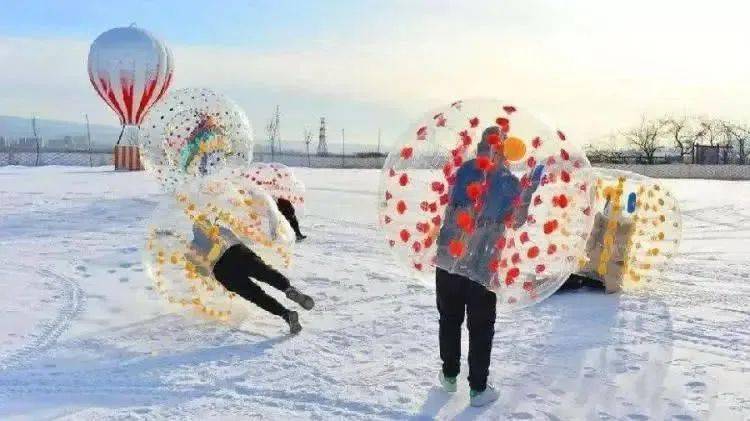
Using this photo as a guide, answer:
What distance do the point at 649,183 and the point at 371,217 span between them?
7.40m

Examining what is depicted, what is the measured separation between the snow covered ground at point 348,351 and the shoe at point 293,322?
0.11 metres

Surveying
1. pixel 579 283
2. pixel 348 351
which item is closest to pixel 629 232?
pixel 579 283

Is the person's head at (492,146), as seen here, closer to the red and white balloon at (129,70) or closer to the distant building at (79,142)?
the red and white balloon at (129,70)

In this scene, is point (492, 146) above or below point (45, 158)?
above

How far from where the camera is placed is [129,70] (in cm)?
2531

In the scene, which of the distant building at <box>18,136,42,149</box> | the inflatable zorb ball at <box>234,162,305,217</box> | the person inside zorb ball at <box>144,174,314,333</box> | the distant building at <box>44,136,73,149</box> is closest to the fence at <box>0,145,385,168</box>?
the distant building at <box>18,136,42,149</box>

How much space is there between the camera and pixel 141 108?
25.9 meters

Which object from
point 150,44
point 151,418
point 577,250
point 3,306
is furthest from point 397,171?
point 150,44

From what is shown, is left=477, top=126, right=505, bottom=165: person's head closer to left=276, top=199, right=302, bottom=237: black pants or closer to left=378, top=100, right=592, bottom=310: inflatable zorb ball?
left=378, top=100, right=592, bottom=310: inflatable zorb ball

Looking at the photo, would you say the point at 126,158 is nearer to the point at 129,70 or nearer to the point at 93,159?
the point at 129,70

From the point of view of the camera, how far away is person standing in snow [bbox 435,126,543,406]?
172 inches

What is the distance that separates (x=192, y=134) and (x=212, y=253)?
891 cm

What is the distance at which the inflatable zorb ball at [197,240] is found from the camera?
6.04 metres

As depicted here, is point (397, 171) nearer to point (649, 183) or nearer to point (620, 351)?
point (620, 351)
